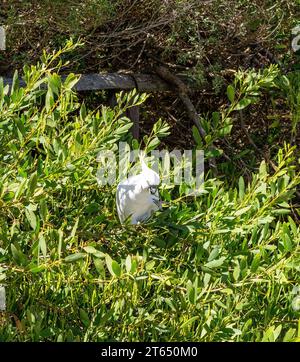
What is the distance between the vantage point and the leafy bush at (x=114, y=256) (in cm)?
166

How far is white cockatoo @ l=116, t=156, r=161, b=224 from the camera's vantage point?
75.6 inches

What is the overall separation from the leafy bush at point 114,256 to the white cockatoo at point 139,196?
4 centimetres

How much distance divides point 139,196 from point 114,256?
0.17 m

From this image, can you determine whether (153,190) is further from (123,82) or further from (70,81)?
(123,82)

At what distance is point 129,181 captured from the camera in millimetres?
1945

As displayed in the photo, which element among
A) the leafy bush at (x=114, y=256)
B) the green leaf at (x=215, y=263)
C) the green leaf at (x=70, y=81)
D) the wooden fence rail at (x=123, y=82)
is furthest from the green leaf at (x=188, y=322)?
the wooden fence rail at (x=123, y=82)

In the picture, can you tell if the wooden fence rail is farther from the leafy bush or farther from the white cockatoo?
the white cockatoo

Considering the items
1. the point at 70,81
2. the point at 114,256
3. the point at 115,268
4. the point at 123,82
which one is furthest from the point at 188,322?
the point at 123,82

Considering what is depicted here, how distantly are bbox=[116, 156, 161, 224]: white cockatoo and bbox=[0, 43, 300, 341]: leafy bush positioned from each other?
41 millimetres

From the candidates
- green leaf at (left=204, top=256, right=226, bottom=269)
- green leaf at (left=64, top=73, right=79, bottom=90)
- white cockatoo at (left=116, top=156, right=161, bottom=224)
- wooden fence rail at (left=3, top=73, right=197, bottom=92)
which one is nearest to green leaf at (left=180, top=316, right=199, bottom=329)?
green leaf at (left=204, top=256, right=226, bottom=269)

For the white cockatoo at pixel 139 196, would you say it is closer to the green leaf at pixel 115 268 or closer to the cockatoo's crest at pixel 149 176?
the cockatoo's crest at pixel 149 176

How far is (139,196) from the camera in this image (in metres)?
1.93
